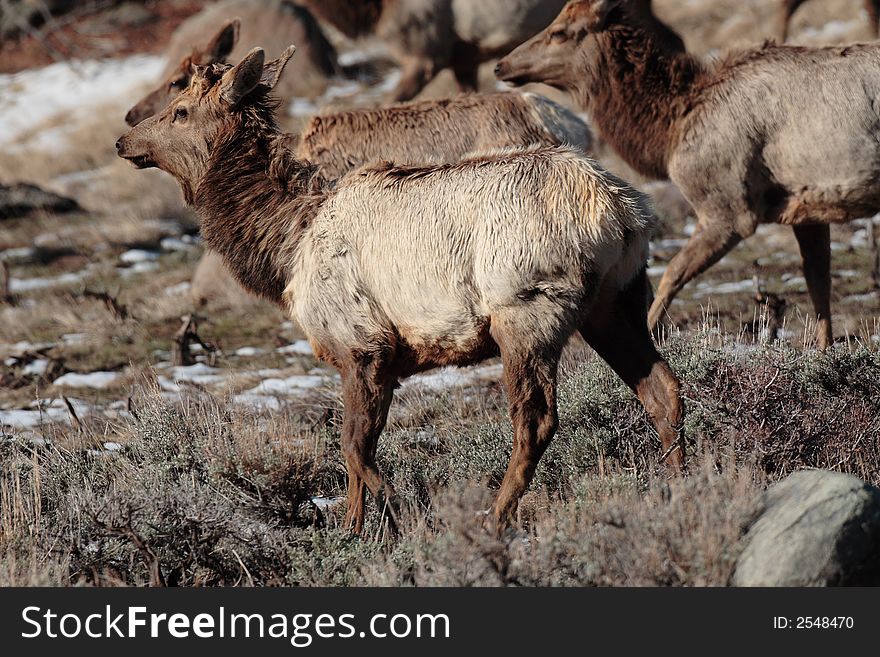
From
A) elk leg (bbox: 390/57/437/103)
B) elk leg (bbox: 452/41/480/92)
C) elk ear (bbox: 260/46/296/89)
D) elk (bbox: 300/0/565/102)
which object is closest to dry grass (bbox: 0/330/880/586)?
elk ear (bbox: 260/46/296/89)

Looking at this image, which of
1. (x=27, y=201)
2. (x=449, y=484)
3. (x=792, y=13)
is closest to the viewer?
(x=449, y=484)

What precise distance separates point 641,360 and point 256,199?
93.5 inches

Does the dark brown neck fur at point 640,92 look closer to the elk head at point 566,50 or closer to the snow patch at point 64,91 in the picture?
the elk head at point 566,50

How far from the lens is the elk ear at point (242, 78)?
6.46 metres

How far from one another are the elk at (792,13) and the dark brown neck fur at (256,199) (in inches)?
454

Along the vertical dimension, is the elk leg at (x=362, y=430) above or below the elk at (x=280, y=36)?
above

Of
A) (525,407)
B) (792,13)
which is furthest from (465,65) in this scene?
(525,407)

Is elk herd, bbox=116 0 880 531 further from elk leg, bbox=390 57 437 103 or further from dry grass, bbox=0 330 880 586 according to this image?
elk leg, bbox=390 57 437 103

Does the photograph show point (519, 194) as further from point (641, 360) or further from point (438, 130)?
point (438, 130)

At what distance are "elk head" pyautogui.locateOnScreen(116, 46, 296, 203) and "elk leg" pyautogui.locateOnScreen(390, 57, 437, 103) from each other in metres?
7.40

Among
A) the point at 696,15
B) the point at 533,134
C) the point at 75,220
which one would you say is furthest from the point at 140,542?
the point at 696,15

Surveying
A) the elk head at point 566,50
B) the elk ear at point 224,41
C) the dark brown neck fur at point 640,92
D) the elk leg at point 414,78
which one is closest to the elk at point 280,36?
the elk leg at point 414,78

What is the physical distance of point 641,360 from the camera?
591 centimetres
